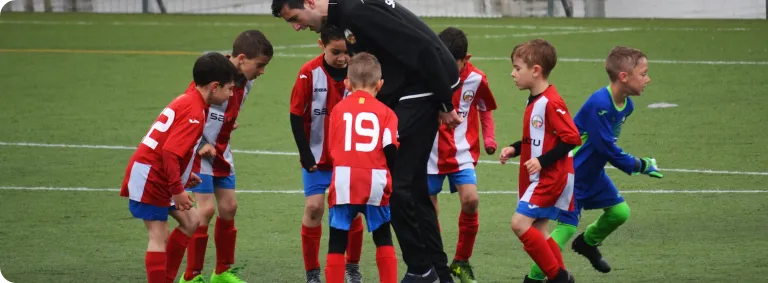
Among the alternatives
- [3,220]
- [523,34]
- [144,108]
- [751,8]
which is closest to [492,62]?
[523,34]

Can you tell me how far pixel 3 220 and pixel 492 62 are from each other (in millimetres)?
10939

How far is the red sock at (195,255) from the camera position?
25.1 feet

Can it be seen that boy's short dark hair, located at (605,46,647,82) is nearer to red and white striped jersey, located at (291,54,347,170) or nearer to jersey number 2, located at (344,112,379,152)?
red and white striped jersey, located at (291,54,347,170)

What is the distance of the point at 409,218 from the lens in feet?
22.3

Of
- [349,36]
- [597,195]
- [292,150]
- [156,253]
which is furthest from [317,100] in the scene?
[292,150]

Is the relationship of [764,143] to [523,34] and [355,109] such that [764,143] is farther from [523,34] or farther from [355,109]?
[523,34]

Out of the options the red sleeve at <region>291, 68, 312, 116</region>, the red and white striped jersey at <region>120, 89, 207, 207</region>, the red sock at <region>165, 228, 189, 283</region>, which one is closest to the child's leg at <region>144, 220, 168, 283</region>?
the red and white striped jersey at <region>120, 89, 207, 207</region>

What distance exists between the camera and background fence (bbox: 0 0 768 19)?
27062 mm

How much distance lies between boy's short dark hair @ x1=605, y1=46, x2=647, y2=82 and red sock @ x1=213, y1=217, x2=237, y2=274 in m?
2.46

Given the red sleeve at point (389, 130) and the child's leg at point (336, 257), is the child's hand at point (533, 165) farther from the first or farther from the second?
the child's leg at point (336, 257)

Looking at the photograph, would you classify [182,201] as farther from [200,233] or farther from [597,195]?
[597,195]

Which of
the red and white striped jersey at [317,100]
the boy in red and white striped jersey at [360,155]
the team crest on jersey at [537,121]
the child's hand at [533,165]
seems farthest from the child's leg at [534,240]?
the red and white striped jersey at [317,100]

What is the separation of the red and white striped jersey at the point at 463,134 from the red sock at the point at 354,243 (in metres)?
0.62

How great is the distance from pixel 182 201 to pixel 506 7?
21.9 metres
